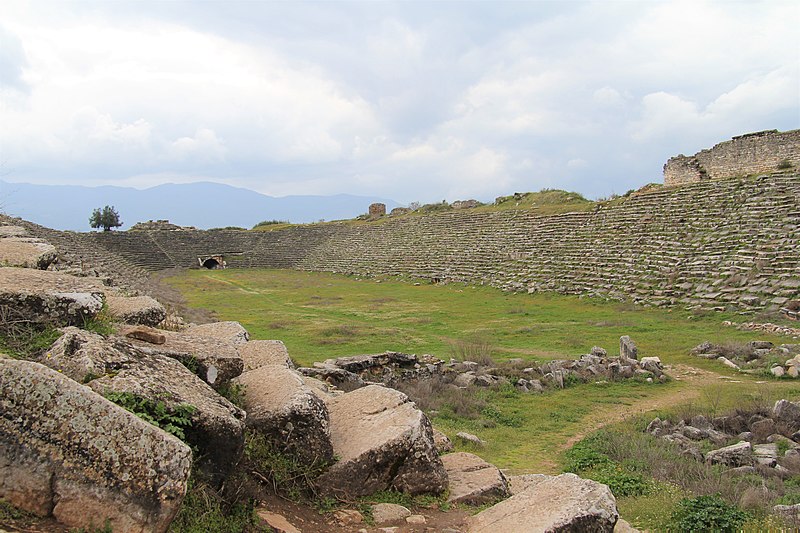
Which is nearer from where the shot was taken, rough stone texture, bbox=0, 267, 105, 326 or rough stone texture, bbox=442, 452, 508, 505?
rough stone texture, bbox=0, 267, 105, 326

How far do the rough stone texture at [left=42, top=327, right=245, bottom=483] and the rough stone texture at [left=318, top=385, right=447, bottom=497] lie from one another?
103 centimetres

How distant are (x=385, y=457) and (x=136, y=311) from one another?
304 cm

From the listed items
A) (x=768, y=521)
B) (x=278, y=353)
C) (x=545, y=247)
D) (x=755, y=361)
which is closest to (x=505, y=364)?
(x=755, y=361)

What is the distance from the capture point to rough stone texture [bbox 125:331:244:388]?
178 inches

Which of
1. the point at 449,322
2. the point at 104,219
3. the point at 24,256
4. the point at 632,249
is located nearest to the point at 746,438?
the point at 24,256

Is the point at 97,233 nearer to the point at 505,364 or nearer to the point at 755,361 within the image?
the point at 505,364

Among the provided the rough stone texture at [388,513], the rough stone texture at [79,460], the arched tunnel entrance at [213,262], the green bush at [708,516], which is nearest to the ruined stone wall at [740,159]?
the green bush at [708,516]

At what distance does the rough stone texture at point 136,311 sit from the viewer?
5.58m

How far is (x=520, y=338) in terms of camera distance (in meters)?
16.5

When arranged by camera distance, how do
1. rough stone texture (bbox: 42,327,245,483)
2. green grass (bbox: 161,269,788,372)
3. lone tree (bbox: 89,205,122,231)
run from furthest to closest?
1. lone tree (bbox: 89,205,122,231)
2. green grass (bbox: 161,269,788,372)
3. rough stone texture (bbox: 42,327,245,483)

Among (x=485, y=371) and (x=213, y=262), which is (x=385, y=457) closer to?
(x=485, y=371)

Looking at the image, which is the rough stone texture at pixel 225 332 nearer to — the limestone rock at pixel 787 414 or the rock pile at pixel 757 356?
the limestone rock at pixel 787 414

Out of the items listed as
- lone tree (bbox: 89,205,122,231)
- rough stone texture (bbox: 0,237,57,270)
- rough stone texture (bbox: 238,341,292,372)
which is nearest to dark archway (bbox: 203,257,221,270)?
lone tree (bbox: 89,205,122,231)

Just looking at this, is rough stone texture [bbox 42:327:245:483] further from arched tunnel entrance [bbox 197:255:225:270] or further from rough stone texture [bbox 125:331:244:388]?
arched tunnel entrance [bbox 197:255:225:270]
